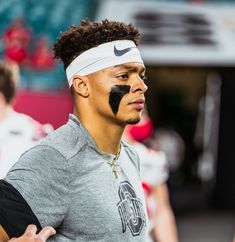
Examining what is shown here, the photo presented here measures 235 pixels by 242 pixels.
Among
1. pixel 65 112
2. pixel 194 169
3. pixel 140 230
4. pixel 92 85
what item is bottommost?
Result: pixel 194 169

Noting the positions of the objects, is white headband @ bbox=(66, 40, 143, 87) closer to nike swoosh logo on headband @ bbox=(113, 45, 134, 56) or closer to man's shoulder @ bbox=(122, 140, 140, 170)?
nike swoosh logo on headband @ bbox=(113, 45, 134, 56)

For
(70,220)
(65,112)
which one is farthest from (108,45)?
(65,112)

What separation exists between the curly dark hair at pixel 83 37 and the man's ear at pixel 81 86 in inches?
2.8

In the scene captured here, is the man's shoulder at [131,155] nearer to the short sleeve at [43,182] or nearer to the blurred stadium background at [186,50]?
the short sleeve at [43,182]

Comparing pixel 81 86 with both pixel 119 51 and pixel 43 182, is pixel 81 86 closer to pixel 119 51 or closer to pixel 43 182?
pixel 119 51

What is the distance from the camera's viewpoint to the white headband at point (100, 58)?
8.97 ft

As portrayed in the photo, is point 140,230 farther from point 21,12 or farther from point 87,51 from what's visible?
point 21,12

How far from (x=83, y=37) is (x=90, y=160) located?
0.40 m

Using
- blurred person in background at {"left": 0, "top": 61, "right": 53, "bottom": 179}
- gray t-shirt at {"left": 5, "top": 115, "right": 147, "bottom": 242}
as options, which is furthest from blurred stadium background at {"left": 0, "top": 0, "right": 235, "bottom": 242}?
gray t-shirt at {"left": 5, "top": 115, "right": 147, "bottom": 242}

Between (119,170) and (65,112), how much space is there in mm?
6792

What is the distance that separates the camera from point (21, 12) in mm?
13047

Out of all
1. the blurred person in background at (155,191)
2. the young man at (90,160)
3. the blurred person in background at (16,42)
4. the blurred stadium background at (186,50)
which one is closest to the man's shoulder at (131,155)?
the young man at (90,160)

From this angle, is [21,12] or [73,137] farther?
[21,12]

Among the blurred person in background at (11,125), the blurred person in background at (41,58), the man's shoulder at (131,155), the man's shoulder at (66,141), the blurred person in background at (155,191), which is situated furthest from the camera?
the blurred person in background at (41,58)
